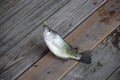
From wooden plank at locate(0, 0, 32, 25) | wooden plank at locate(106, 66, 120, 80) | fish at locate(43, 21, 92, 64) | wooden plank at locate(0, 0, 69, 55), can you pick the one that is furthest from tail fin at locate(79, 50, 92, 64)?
wooden plank at locate(0, 0, 32, 25)

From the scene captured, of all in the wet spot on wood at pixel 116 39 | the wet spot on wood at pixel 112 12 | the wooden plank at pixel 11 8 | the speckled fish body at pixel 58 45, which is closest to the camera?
the speckled fish body at pixel 58 45

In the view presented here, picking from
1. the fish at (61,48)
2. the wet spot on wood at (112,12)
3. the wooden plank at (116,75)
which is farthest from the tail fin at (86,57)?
the wet spot on wood at (112,12)

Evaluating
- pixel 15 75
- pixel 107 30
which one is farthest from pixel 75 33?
pixel 15 75

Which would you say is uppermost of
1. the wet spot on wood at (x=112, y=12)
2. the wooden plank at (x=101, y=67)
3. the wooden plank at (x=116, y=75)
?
the wet spot on wood at (x=112, y=12)

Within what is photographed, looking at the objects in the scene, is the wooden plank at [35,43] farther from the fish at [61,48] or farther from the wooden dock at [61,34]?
the fish at [61,48]

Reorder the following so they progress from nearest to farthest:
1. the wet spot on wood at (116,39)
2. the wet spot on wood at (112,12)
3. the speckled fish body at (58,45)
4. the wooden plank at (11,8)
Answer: the speckled fish body at (58,45)
the wet spot on wood at (116,39)
the wet spot on wood at (112,12)
the wooden plank at (11,8)

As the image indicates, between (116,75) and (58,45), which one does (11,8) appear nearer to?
(58,45)

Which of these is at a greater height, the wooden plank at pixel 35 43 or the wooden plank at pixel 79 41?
the wooden plank at pixel 35 43

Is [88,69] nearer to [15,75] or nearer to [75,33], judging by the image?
[75,33]
